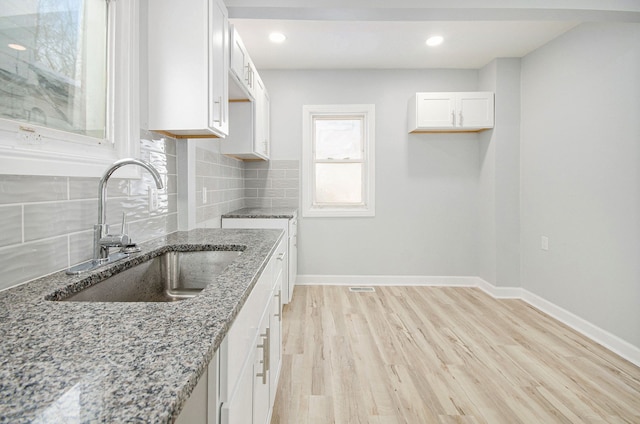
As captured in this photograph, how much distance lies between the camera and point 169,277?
1539 millimetres

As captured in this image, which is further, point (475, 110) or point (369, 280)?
point (369, 280)

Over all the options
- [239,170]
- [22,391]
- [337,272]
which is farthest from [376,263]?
[22,391]

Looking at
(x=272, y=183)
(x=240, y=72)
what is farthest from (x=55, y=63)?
(x=272, y=183)

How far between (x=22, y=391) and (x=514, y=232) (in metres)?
4.05

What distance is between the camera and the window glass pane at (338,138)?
4172 mm

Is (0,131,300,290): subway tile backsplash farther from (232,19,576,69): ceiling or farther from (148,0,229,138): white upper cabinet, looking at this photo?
(232,19,576,69): ceiling

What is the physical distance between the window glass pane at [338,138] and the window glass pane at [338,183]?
0.12 metres

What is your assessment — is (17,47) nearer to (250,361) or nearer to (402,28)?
(250,361)

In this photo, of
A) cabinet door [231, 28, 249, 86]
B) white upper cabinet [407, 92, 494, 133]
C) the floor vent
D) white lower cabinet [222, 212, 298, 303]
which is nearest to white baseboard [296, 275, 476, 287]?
the floor vent

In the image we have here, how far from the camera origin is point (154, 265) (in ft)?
4.81

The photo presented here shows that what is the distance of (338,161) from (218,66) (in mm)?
2417

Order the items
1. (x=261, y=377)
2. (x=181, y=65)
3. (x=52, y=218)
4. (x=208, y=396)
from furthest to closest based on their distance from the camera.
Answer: (x=181, y=65)
(x=261, y=377)
(x=52, y=218)
(x=208, y=396)

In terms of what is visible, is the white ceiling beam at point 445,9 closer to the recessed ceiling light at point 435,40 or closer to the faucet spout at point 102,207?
the recessed ceiling light at point 435,40

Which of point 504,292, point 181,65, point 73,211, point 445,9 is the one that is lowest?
point 504,292
